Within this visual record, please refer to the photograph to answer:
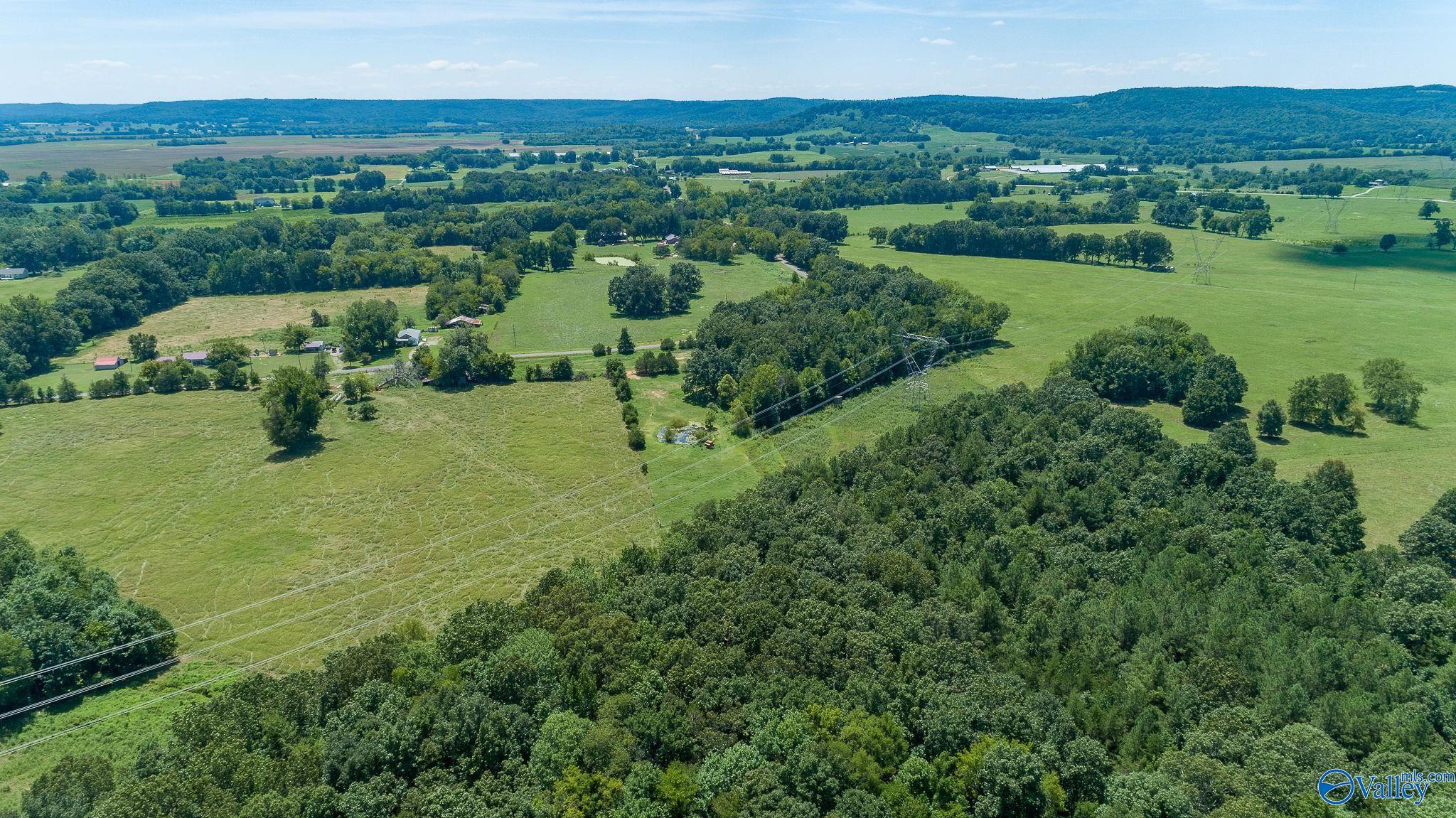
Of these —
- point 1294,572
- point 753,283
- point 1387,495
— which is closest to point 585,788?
point 1294,572

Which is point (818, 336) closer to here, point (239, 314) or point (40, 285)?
point (239, 314)

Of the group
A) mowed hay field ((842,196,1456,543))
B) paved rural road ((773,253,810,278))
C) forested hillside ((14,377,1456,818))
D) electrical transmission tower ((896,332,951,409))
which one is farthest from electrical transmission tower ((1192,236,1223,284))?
forested hillside ((14,377,1456,818))

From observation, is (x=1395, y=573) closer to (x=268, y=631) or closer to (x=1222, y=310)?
(x=268, y=631)

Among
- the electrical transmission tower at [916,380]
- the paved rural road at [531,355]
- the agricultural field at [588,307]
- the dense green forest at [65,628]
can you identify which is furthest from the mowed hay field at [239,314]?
the electrical transmission tower at [916,380]

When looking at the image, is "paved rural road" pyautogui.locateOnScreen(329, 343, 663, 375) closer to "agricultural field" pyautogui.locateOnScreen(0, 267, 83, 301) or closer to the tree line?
the tree line

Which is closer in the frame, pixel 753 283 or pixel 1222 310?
pixel 1222 310

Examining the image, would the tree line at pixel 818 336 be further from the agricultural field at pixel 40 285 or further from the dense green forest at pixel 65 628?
the agricultural field at pixel 40 285
